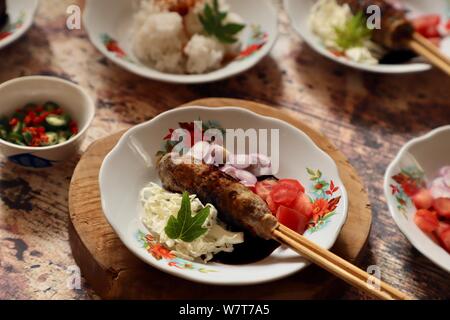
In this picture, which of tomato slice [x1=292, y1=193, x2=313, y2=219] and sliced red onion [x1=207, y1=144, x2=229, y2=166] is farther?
sliced red onion [x1=207, y1=144, x2=229, y2=166]

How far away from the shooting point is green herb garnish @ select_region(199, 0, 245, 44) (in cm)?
290

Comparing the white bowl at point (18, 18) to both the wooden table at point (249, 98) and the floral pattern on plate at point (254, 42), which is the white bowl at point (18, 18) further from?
the floral pattern on plate at point (254, 42)

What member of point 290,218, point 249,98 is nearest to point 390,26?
point 249,98

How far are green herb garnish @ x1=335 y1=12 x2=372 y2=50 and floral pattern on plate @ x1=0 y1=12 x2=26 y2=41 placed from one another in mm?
1562

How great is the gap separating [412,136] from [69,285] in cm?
170

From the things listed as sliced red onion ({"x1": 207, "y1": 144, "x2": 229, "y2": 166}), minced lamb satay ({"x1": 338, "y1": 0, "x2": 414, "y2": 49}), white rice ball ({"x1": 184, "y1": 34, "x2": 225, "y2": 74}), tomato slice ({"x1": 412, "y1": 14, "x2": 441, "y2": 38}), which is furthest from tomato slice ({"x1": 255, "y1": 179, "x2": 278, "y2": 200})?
tomato slice ({"x1": 412, "y1": 14, "x2": 441, "y2": 38})

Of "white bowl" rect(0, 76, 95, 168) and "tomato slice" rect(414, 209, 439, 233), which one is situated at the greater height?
"white bowl" rect(0, 76, 95, 168)

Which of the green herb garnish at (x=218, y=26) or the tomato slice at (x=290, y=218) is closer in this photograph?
the tomato slice at (x=290, y=218)

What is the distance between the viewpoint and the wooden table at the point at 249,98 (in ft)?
7.13

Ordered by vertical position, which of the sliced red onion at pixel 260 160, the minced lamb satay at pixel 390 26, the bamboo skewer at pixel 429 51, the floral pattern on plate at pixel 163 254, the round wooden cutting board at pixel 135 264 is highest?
the minced lamb satay at pixel 390 26

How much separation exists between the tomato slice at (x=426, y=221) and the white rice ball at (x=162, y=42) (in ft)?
4.26

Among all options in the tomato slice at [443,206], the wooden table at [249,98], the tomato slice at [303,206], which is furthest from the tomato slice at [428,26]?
the tomato slice at [303,206]

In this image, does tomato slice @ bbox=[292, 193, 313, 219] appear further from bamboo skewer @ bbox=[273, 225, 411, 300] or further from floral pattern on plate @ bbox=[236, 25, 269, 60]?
floral pattern on plate @ bbox=[236, 25, 269, 60]

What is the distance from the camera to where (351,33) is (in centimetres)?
303
